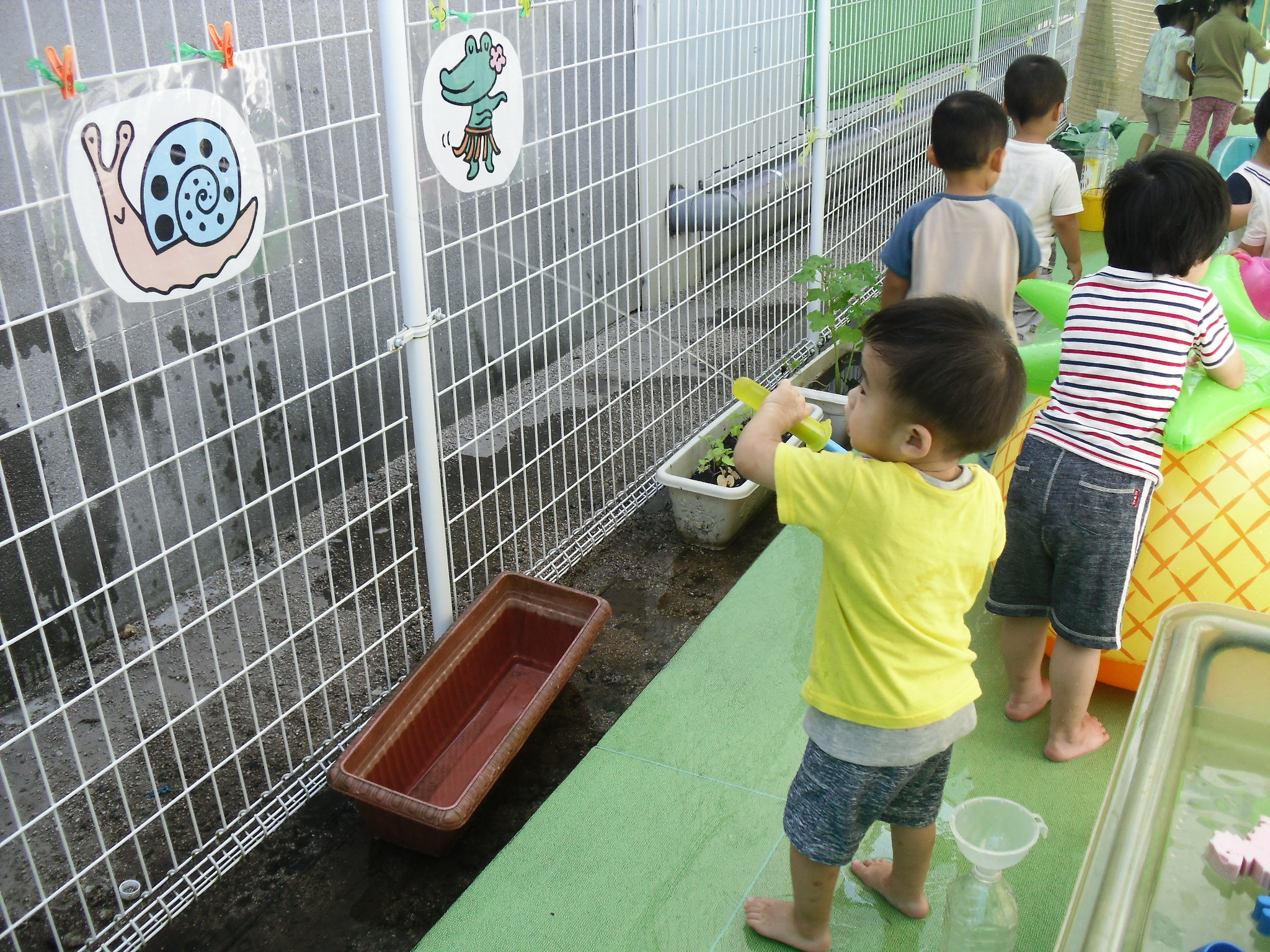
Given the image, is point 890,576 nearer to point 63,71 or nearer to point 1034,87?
point 63,71

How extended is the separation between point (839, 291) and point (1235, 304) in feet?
5.10

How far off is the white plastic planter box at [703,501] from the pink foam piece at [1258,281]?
1.40 meters

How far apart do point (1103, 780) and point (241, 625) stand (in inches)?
92.3

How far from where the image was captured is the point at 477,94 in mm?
2578

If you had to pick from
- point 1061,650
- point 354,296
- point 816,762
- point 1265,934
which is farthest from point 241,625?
point 1265,934

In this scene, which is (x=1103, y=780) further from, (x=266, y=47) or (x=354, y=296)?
(x=354, y=296)

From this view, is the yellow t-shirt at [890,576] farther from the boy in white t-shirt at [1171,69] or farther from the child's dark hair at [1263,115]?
the boy in white t-shirt at [1171,69]

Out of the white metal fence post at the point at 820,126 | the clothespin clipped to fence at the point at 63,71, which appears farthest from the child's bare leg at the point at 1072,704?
the white metal fence post at the point at 820,126

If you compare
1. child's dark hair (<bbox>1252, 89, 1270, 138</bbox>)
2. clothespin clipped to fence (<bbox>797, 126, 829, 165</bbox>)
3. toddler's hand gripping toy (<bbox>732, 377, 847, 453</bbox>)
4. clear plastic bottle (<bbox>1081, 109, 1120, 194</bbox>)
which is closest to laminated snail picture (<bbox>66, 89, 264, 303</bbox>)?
toddler's hand gripping toy (<bbox>732, 377, 847, 453</bbox>)

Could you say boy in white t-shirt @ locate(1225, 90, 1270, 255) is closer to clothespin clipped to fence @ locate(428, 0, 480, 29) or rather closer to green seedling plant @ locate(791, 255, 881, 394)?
green seedling plant @ locate(791, 255, 881, 394)

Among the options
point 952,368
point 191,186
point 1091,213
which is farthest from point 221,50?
point 1091,213

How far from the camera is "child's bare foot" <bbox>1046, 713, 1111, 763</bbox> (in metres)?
2.55

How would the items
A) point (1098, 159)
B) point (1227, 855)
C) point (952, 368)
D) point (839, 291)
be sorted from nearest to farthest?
point (1227, 855), point (952, 368), point (839, 291), point (1098, 159)

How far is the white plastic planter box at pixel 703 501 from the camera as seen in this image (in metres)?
3.50
